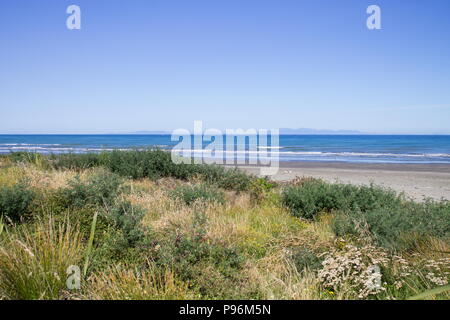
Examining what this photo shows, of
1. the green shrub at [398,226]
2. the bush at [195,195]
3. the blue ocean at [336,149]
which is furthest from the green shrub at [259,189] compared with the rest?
the blue ocean at [336,149]

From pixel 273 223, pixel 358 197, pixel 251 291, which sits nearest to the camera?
pixel 251 291

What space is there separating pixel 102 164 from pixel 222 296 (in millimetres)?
10076

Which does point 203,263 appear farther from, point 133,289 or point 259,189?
point 259,189

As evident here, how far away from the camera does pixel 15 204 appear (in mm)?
6070

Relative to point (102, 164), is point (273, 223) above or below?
below

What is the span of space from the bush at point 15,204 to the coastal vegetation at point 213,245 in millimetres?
20

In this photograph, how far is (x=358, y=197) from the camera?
8.76m

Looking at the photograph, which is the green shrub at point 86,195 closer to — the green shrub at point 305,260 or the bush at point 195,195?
the bush at point 195,195

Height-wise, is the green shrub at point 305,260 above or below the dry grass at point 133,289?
below

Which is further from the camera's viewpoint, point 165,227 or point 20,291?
point 165,227

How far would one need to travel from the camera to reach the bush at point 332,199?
27.6 feet
